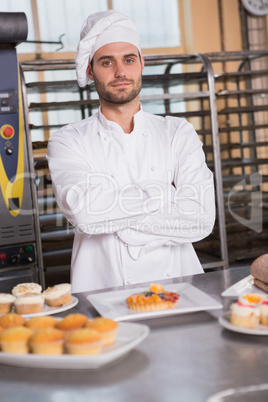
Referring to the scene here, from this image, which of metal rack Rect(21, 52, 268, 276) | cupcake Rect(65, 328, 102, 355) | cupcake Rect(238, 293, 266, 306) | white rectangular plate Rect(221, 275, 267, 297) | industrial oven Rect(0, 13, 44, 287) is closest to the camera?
cupcake Rect(65, 328, 102, 355)

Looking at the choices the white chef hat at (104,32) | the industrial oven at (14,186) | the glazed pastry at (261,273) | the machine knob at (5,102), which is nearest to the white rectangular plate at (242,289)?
the glazed pastry at (261,273)

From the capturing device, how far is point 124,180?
7.17ft

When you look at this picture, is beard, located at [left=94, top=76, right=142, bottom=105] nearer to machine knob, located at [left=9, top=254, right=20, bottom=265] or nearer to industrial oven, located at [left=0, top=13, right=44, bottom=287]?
industrial oven, located at [left=0, top=13, right=44, bottom=287]

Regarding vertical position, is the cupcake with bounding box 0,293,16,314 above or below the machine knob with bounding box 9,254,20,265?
above

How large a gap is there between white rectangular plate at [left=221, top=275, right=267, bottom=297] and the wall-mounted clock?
17.2 ft

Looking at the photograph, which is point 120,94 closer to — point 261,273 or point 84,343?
point 261,273

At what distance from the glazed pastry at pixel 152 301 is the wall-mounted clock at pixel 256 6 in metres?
5.48

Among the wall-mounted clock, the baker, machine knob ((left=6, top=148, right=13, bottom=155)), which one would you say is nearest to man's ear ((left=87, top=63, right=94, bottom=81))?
the baker

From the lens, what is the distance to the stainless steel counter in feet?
2.97

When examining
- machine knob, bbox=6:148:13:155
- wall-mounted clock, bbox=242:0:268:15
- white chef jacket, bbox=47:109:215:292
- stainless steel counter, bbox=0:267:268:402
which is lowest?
stainless steel counter, bbox=0:267:268:402

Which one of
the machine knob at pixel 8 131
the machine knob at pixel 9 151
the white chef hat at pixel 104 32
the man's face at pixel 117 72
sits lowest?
the machine knob at pixel 9 151

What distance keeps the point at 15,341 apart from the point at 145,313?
1.23ft

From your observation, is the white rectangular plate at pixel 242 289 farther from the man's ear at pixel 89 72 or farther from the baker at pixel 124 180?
the man's ear at pixel 89 72

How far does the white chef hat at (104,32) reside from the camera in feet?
7.23
